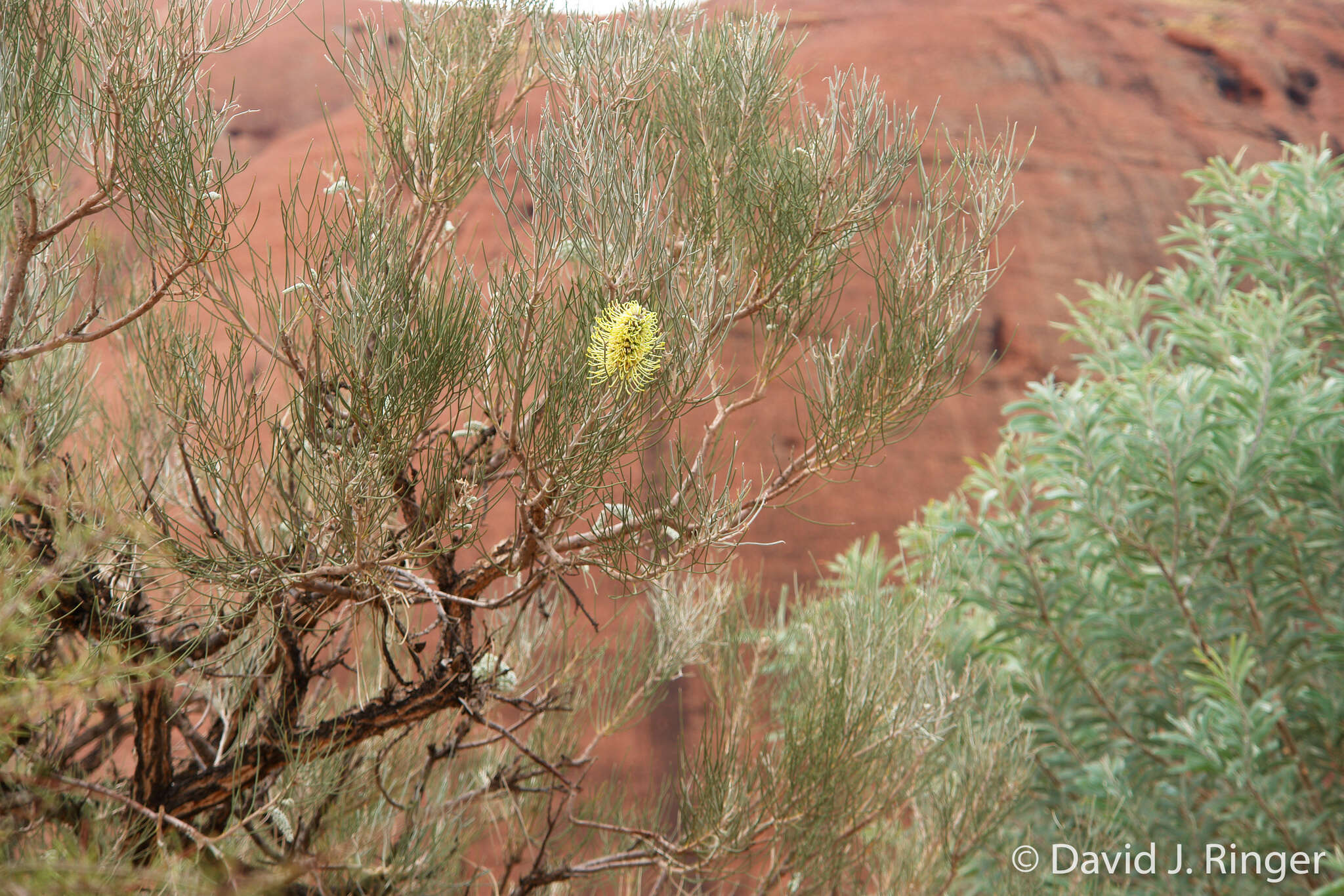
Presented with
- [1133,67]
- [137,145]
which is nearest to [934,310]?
[137,145]

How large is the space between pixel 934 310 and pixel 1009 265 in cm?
576

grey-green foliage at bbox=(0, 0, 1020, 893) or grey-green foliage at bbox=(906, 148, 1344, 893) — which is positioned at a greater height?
grey-green foliage at bbox=(0, 0, 1020, 893)

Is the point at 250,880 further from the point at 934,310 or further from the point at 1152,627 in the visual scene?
the point at 1152,627

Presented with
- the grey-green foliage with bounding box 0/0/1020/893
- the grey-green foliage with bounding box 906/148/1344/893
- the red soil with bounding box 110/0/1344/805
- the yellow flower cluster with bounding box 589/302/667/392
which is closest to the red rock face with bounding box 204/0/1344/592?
the red soil with bounding box 110/0/1344/805

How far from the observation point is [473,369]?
1.33 m

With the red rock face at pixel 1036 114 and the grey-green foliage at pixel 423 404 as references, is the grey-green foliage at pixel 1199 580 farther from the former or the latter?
the red rock face at pixel 1036 114

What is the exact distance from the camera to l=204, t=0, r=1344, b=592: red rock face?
6422 mm

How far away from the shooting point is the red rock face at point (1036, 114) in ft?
21.1

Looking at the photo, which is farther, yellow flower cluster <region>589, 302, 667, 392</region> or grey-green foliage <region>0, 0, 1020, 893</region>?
grey-green foliage <region>0, 0, 1020, 893</region>

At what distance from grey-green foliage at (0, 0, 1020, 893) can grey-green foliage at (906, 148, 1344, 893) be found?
0.82 m

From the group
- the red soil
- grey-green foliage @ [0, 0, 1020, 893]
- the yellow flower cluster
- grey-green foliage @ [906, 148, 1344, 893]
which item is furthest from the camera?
the red soil

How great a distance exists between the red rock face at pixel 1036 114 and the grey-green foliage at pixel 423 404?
148 inches

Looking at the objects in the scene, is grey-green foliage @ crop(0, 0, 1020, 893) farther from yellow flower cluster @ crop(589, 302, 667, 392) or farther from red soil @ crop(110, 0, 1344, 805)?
red soil @ crop(110, 0, 1344, 805)

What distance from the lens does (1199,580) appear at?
308cm
